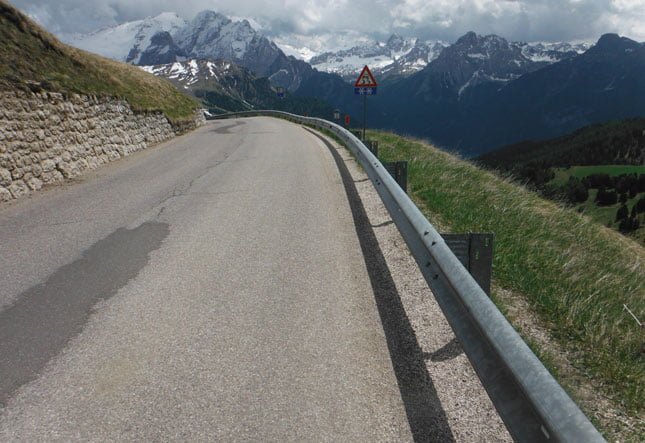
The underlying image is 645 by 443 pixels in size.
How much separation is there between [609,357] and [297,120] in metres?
30.4

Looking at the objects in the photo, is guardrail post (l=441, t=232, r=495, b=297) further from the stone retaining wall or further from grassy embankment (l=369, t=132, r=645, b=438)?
the stone retaining wall

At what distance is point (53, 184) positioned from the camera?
33.7 feet

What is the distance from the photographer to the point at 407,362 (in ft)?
10.2

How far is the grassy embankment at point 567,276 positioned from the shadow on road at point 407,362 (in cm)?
87

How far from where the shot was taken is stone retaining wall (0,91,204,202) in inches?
364

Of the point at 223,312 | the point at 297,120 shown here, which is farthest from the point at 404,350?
the point at 297,120

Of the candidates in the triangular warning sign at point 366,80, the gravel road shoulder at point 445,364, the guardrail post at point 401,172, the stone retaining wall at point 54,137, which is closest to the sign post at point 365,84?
the triangular warning sign at point 366,80

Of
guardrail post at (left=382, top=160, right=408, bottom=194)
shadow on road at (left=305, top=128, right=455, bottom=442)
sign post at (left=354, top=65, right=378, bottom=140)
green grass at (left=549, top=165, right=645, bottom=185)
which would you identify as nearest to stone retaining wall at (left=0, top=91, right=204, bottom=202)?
guardrail post at (left=382, top=160, right=408, bottom=194)

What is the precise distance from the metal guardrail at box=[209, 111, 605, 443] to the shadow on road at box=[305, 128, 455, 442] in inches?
14.9

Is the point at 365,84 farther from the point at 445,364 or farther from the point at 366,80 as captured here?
the point at 445,364

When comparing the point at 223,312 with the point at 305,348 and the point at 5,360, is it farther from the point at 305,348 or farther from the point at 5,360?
the point at 5,360

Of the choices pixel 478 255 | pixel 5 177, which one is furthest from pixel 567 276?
pixel 5 177

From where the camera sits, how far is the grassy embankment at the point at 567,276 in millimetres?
3105

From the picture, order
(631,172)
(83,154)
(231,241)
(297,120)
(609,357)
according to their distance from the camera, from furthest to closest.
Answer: (631,172) < (297,120) < (83,154) < (231,241) < (609,357)
